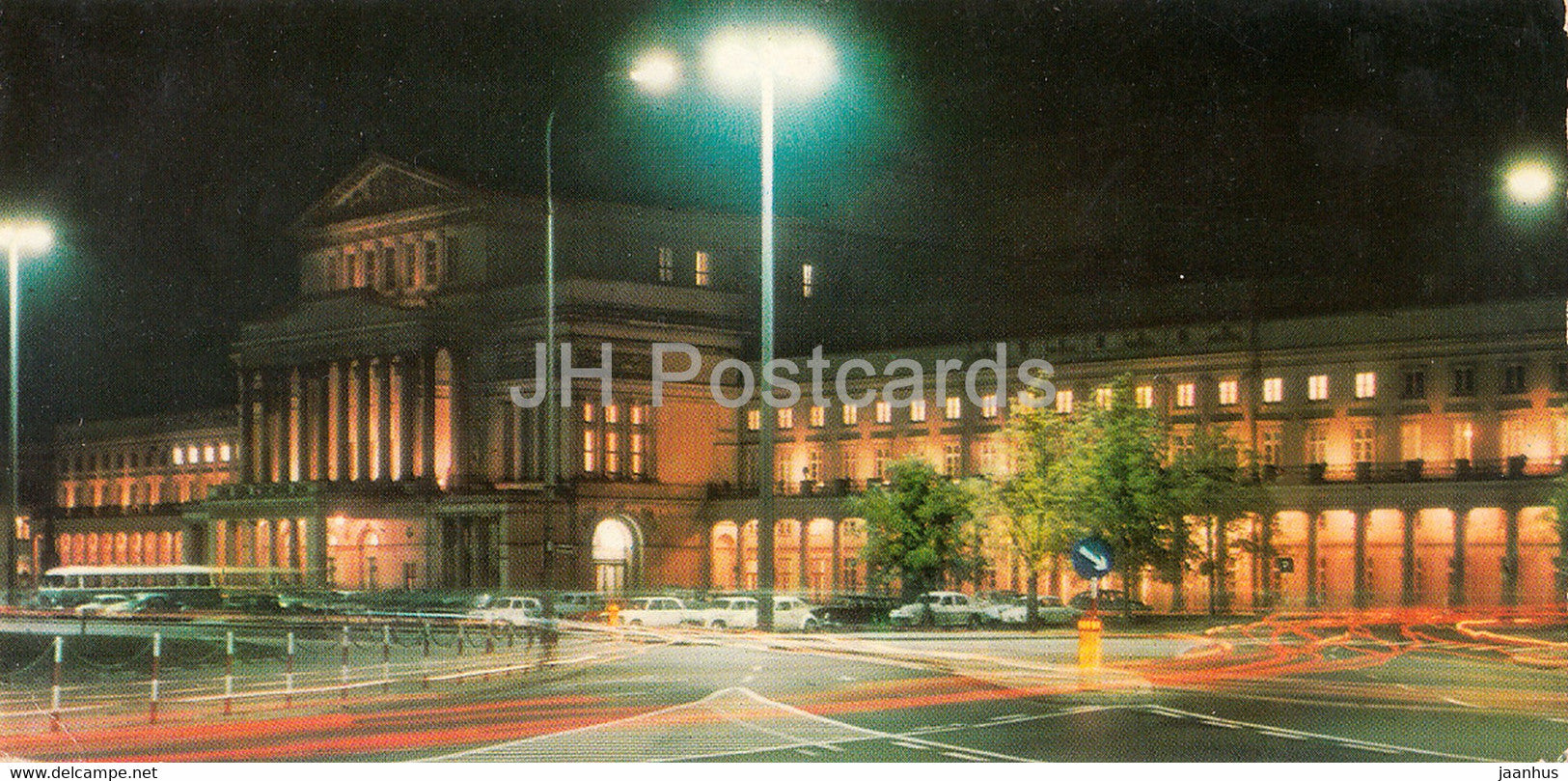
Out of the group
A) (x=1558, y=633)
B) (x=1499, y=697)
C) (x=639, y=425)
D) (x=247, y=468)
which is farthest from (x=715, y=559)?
(x=1499, y=697)

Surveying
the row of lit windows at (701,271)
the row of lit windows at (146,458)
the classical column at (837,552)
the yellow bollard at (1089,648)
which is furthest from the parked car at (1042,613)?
the row of lit windows at (146,458)

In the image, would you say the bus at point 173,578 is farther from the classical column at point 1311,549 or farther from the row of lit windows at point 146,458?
the classical column at point 1311,549

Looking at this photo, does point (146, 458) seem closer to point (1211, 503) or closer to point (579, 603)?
point (579, 603)

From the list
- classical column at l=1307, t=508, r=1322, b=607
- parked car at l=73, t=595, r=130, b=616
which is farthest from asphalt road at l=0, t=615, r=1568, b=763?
parked car at l=73, t=595, r=130, b=616

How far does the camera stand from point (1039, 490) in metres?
62.0

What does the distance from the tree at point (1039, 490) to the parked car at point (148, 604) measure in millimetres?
33394

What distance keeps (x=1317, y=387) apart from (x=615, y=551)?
38751 mm

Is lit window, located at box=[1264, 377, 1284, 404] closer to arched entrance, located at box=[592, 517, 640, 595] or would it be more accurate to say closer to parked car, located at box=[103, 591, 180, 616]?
arched entrance, located at box=[592, 517, 640, 595]

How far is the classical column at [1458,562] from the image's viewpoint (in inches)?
2916

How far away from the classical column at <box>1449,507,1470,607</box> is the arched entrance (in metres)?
42.7

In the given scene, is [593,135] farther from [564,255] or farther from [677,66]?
[677,66]

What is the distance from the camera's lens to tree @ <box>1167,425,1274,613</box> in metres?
63.8

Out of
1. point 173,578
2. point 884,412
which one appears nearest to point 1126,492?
point 884,412
